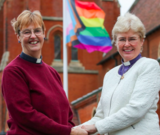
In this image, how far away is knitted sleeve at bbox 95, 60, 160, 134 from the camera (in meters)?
2.61

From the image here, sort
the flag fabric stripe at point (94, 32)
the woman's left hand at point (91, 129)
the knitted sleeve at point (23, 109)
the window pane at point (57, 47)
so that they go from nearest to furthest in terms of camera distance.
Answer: the knitted sleeve at point (23, 109), the woman's left hand at point (91, 129), the flag fabric stripe at point (94, 32), the window pane at point (57, 47)

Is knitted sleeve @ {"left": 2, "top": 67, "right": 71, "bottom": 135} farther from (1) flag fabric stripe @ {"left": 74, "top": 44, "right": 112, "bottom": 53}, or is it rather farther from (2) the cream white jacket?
(1) flag fabric stripe @ {"left": 74, "top": 44, "right": 112, "bottom": 53}

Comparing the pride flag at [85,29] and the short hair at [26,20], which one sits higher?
the short hair at [26,20]

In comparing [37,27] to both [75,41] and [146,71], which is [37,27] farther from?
[75,41]

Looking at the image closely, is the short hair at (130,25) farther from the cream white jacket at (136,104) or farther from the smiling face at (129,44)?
the cream white jacket at (136,104)

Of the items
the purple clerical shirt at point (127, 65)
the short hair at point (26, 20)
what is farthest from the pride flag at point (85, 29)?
the short hair at point (26, 20)

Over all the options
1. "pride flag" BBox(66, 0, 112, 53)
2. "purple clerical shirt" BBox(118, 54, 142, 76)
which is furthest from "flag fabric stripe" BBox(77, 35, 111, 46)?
"purple clerical shirt" BBox(118, 54, 142, 76)

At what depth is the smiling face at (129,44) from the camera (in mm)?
2867

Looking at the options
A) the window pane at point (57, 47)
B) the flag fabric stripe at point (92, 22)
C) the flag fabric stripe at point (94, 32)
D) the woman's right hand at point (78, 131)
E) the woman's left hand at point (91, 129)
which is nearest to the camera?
the woman's right hand at point (78, 131)

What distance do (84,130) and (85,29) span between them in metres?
8.74

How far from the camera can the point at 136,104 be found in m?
2.62

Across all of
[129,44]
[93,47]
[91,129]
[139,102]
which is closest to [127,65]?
[129,44]

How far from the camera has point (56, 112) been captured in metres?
2.73

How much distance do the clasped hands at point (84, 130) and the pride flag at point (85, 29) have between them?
8.18 m
